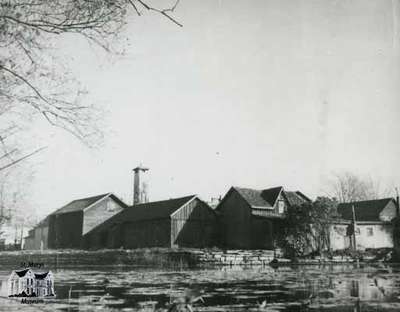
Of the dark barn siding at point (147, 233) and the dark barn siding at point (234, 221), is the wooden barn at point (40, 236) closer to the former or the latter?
the dark barn siding at point (147, 233)

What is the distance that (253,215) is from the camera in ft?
111

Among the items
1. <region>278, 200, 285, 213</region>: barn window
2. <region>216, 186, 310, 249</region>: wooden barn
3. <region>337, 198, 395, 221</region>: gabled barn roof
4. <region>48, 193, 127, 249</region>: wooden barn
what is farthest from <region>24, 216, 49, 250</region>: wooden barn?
<region>337, 198, 395, 221</region>: gabled barn roof

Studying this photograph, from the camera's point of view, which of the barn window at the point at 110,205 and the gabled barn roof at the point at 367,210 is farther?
the gabled barn roof at the point at 367,210

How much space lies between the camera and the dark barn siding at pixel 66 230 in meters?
41.5

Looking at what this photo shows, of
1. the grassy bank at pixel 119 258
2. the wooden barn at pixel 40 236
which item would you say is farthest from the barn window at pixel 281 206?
the wooden barn at pixel 40 236

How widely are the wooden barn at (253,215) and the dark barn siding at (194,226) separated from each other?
117cm

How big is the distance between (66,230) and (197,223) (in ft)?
53.3

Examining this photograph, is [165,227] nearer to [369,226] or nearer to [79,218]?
[79,218]

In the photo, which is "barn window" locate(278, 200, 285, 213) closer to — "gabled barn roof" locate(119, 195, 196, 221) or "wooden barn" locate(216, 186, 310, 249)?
"wooden barn" locate(216, 186, 310, 249)

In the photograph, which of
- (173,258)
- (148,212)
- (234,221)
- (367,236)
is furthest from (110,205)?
(367,236)

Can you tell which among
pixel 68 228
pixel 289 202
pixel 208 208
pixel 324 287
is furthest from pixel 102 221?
pixel 324 287

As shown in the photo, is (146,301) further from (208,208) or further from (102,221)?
(102,221)

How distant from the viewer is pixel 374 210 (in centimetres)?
4547

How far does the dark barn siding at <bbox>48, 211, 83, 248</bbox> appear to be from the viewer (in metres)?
41.5
